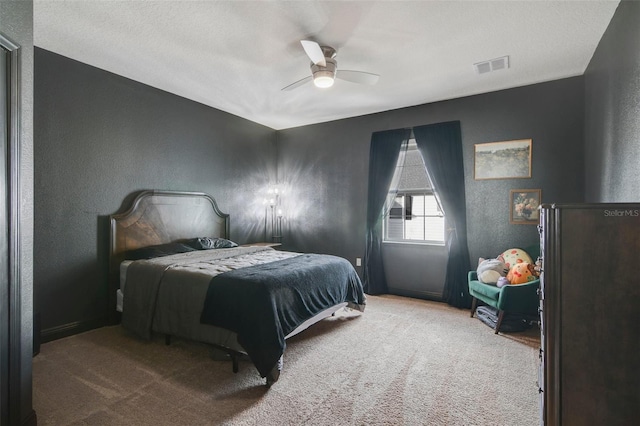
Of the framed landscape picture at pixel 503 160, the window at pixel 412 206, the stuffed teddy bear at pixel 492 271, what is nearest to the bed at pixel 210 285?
the stuffed teddy bear at pixel 492 271

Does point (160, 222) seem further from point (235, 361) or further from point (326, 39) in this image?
point (326, 39)

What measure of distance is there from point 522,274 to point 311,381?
239 centimetres

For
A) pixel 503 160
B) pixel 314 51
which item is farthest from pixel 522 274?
pixel 314 51

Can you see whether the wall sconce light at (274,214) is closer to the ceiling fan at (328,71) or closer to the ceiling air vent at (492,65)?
the ceiling fan at (328,71)

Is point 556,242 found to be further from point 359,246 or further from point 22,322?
point 359,246

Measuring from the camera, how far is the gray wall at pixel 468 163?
3635mm

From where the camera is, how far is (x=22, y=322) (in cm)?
169

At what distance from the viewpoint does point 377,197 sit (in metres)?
4.83

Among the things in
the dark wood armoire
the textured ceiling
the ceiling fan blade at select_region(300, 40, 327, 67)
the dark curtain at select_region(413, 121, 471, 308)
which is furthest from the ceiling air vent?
the dark wood armoire

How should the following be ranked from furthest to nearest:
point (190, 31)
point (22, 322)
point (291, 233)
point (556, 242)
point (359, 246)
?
point (291, 233)
point (359, 246)
point (190, 31)
point (22, 322)
point (556, 242)

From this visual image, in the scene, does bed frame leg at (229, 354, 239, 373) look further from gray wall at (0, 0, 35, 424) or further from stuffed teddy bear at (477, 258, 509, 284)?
stuffed teddy bear at (477, 258, 509, 284)

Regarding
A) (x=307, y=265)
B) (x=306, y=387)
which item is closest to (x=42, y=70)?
(x=307, y=265)

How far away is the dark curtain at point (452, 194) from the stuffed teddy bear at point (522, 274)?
2.86ft

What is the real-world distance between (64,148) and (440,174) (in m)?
4.40
